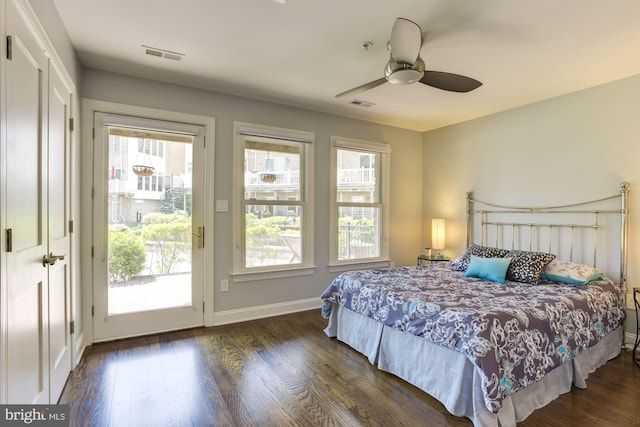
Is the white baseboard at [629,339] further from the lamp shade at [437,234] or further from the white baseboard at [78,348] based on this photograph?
the white baseboard at [78,348]

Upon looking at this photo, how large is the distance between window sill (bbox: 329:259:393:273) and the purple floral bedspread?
112cm

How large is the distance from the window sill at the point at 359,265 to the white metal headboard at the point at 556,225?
116 centimetres

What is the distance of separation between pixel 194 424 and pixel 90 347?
65.8 inches

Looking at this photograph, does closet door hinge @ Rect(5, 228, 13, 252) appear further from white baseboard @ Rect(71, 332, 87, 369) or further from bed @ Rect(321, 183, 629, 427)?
bed @ Rect(321, 183, 629, 427)

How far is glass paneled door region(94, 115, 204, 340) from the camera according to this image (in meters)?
3.08

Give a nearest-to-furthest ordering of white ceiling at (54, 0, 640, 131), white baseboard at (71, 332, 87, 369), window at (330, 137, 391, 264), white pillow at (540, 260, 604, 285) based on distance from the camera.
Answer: white ceiling at (54, 0, 640, 131) < white baseboard at (71, 332, 87, 369) < white pillow at (540, 260, 604, 285) < window at (330, 137, 391, 264)

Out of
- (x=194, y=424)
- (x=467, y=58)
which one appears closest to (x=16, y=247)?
(x=194, y=424)

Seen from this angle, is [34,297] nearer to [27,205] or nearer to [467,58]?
[27,205]

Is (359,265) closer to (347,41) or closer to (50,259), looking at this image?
(347,41)

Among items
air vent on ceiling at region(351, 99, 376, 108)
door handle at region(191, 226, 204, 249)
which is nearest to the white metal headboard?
air vent on ceiling at region(351, 99, 376, 108)

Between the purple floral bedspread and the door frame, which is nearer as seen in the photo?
the purple floral bedspread

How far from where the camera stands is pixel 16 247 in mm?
1438

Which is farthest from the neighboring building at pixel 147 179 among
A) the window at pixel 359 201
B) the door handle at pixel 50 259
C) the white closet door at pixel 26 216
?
the window at pixel 359 201

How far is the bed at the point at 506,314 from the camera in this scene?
1.92 meters
